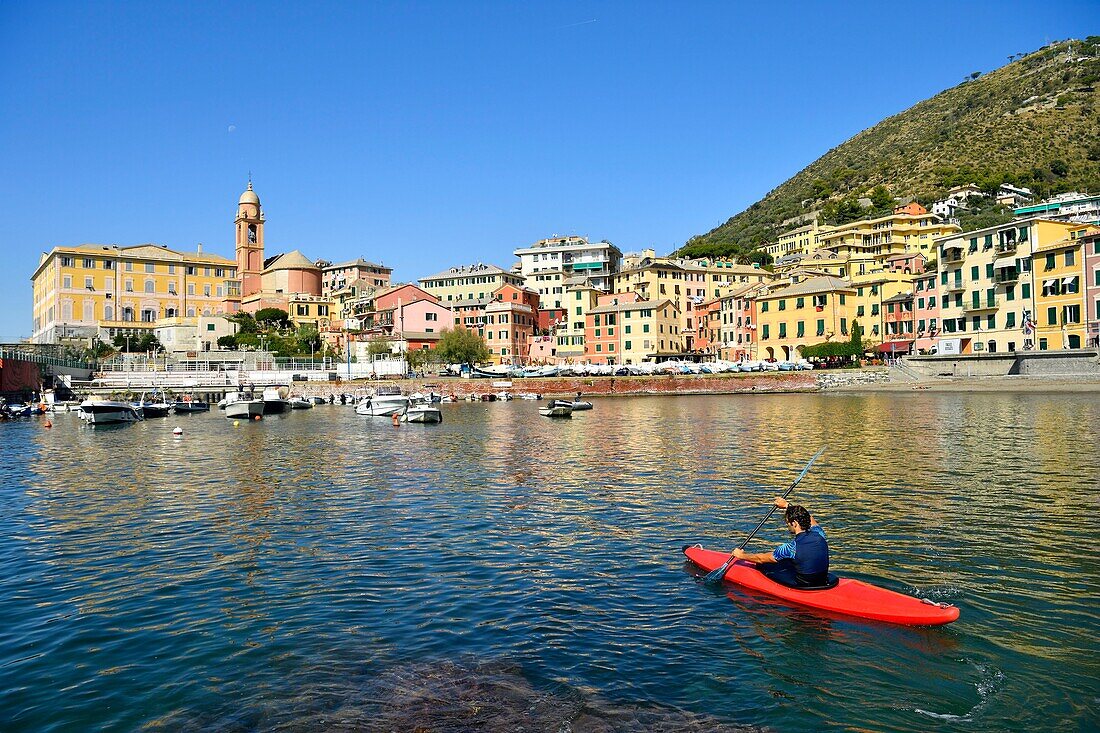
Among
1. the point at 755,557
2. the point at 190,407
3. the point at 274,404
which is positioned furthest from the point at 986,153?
the point at 755,557

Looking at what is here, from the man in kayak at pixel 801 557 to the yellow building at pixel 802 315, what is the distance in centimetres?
7890

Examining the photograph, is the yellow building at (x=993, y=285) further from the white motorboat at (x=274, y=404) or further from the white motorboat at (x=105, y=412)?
the white motorboat at (x=105, y=412)

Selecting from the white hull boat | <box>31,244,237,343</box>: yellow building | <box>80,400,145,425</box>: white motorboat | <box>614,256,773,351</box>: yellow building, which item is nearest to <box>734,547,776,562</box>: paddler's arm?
the white hull boat

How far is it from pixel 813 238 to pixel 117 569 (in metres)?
139

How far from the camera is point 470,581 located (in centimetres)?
1285

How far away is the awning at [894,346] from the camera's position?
8238cm

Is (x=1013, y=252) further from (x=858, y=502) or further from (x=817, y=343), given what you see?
(x=858, y=502)

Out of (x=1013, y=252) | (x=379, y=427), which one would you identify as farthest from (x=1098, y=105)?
(x=379, y=427)

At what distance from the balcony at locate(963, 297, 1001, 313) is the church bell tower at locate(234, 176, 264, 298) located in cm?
10381

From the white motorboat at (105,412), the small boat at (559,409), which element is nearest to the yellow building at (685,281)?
the small boat at (559,409)

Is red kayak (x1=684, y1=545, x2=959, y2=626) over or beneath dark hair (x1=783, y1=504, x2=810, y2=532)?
beneath

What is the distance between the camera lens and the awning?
3243 inches

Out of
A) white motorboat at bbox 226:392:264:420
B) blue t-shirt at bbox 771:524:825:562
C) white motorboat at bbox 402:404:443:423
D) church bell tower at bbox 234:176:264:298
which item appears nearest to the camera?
blue t-shirt at bbox 771:524:825:562

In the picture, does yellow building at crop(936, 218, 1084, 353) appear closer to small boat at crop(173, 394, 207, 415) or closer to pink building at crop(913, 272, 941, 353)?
pink building at crop(913, 272, 941, 353)
